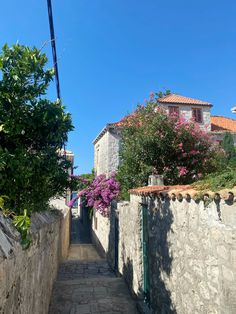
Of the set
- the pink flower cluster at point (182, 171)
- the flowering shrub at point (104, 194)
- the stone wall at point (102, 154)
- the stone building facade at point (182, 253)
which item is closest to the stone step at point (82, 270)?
the stone building facade at point (182, 253)

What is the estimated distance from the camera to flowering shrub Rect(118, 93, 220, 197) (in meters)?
11.8

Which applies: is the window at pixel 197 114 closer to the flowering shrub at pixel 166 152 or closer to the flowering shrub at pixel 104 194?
the flowering shrub at pixel 104 194

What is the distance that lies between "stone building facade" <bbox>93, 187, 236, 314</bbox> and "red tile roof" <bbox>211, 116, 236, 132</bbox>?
56.2ft

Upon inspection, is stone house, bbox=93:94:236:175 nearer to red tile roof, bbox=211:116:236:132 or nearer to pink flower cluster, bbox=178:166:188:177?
red tile roof, bbox=211:116:236:132

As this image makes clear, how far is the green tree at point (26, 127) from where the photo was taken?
167 inches

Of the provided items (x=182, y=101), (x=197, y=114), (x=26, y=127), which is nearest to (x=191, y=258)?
(x=26, y=127)

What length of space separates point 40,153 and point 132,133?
27.8ft

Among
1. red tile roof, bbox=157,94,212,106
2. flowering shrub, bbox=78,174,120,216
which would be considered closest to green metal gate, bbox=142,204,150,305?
flowering shrub, bbox=78,174,120,216

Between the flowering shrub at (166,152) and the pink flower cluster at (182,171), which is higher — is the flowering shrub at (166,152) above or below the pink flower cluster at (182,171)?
above

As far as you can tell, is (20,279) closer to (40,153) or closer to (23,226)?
(23,226)

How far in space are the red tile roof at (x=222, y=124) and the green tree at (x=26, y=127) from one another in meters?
20.2

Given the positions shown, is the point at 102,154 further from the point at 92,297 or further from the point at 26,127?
the point at 26,127

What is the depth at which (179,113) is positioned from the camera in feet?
69.8

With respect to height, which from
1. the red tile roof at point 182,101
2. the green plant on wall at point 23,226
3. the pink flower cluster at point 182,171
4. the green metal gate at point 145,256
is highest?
the red tile roof at point 182,101
